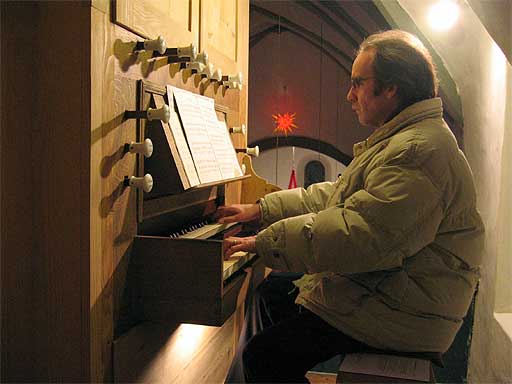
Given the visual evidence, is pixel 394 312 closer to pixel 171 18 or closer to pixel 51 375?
pixel 51 375

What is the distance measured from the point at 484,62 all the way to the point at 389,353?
223cm

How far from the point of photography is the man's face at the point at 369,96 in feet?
6.61

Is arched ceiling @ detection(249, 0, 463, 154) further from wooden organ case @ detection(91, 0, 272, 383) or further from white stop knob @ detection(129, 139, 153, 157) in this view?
white stop knob @ detection(129, 139, 153, 157)

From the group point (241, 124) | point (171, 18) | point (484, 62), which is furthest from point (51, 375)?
point (484, 62)

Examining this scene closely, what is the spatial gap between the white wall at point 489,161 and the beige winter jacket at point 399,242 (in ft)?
4.66

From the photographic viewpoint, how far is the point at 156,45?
1841 millimetres

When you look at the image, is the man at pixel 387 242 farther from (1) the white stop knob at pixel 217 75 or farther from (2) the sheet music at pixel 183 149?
(1) the white stop knob at pixel 217 75

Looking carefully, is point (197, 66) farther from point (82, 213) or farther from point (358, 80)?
point (82, 213)

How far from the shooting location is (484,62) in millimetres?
3430

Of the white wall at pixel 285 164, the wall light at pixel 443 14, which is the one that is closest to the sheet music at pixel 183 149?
the wall light at pixel 443 14

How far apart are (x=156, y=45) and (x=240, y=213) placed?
98 cm

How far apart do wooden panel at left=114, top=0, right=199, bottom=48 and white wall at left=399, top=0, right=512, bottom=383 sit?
179cm

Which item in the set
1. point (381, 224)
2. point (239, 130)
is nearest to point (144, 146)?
point (381, 224)

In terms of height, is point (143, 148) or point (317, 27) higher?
point (317, 27)
